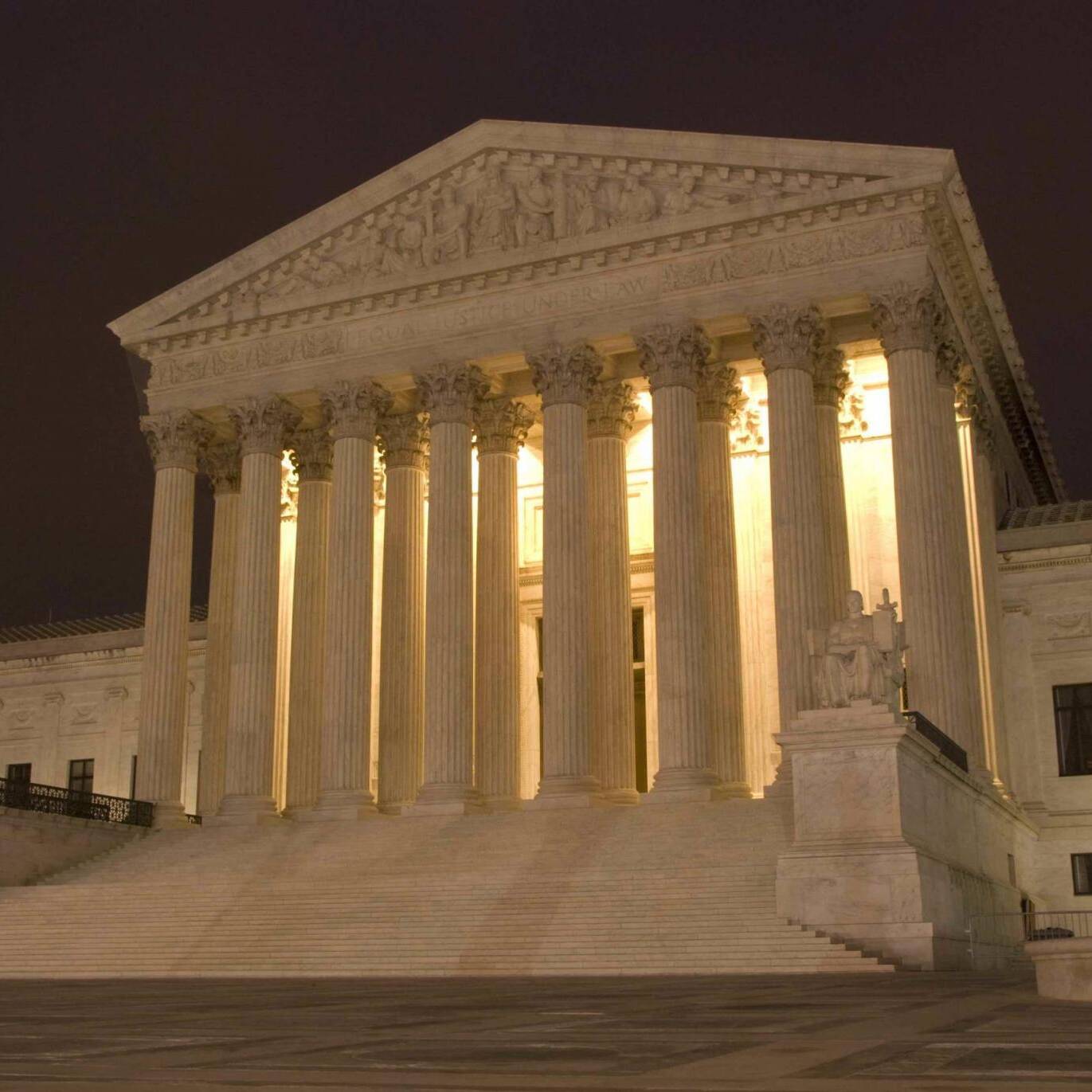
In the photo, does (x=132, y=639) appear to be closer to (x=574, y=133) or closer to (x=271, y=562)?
(x=271, y=562)

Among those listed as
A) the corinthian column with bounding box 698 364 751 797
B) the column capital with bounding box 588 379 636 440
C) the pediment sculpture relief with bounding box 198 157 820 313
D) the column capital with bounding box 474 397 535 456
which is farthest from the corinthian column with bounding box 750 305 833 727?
the column capital with bounding box 474 397 535 456

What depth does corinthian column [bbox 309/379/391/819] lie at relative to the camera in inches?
1559

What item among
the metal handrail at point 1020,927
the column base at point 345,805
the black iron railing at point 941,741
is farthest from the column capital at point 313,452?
the metal handrail at point 1020,927

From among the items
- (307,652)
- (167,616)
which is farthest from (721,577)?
(167,616)

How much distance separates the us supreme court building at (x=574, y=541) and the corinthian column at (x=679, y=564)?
10 cm

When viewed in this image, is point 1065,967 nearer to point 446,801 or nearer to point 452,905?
point 452,905

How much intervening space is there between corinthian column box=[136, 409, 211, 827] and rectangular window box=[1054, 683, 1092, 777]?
2492 centimetres

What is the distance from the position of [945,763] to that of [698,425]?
12847mm

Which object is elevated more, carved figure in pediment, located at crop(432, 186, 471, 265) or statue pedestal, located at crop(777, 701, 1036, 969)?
carved figure in pediment, located at crop(432, 186, 471, 265)

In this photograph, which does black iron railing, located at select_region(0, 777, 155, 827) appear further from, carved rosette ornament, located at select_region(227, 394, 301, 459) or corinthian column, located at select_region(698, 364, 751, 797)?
corinthian column, located at select_region(698, 364, 751, 797)

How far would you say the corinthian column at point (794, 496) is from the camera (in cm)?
3556

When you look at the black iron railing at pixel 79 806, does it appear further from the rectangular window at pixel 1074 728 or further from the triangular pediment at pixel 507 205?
the rectangular window at pixel 1074 728

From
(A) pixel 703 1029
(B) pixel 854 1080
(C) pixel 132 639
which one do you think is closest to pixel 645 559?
(C) pixel 132 639

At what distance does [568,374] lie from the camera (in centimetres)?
3956
